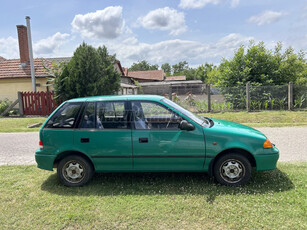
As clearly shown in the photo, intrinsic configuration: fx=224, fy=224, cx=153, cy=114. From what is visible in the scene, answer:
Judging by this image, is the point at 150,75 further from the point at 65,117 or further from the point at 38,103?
the point at 65,117

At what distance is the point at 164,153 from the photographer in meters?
3.93

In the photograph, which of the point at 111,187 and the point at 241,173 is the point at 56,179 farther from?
the point at 241,173

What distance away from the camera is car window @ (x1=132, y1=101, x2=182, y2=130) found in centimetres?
401

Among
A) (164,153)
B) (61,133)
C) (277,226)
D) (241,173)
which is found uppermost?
(61,133)

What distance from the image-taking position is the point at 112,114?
4164 mm

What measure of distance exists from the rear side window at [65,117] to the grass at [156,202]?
1172mm

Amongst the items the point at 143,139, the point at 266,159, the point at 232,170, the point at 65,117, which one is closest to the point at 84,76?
the point at 65,117

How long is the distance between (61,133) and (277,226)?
366 cm

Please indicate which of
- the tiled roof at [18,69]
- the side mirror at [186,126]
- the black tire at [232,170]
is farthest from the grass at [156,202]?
the tiled roof at [18,69]

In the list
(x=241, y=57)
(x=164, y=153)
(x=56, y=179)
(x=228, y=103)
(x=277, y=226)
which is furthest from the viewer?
(x=241, y=57)

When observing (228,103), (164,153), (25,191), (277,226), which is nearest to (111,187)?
(164,153)

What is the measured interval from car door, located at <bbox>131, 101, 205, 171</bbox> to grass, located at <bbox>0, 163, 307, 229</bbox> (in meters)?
0.42

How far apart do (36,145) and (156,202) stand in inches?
215

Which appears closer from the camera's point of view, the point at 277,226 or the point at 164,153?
the point at 277,226
